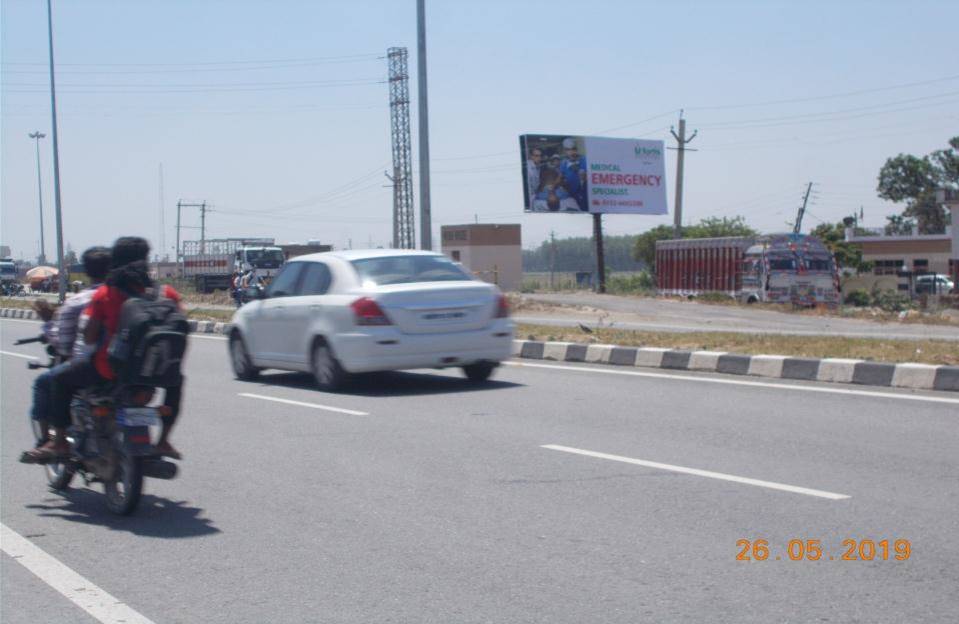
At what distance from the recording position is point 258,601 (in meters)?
5.10

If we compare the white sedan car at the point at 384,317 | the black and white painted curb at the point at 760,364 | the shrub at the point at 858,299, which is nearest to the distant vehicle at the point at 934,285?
the shrub at the point at 858,299

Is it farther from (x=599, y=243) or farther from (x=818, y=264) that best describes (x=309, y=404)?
(x=599, y=243)

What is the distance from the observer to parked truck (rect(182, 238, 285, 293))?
5356 cm

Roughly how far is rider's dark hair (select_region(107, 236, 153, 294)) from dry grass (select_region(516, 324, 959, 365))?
863 cm

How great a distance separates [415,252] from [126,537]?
6.83 meters

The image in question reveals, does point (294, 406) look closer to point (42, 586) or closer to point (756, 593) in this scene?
point (42, 586)

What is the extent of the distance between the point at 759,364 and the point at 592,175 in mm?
36000

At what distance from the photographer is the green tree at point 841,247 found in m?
57.8

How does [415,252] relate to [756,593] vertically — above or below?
above

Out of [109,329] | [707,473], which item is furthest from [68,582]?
[707,473]

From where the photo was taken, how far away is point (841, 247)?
58.2 metres

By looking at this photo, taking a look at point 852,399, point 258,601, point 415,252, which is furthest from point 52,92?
point 258,601

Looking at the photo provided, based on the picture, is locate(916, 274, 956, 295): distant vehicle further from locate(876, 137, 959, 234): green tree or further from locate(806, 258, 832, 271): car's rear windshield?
locate(876, 137, 959, 234): green tree
